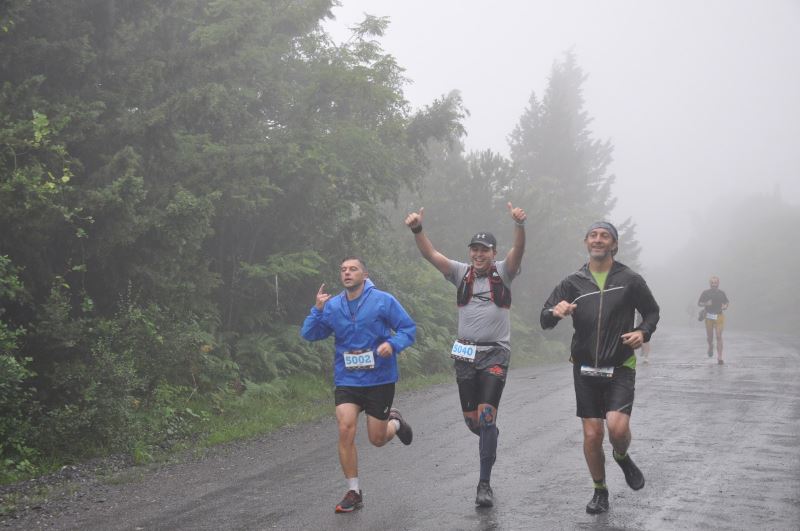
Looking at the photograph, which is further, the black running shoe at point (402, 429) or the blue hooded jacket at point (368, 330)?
the black running shoe at point (402, 429)

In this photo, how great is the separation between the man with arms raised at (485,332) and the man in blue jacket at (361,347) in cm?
52

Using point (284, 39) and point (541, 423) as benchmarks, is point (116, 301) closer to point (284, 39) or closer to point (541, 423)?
point (541, 423)

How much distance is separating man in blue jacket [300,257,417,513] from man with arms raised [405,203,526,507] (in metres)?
0.52

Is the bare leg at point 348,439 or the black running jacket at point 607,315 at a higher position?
the black running jacket at point 607,315

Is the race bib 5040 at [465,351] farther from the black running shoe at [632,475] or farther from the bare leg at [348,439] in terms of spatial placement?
the black running shoe at [632,475]

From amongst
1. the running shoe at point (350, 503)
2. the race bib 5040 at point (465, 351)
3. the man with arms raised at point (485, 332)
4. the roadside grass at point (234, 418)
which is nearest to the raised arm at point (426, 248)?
the man with arms raised at point (485, 332)

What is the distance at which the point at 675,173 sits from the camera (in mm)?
158750

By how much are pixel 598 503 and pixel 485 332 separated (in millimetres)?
1646

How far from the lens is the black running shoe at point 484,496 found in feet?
20.4

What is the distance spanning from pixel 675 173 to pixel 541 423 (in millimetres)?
159016

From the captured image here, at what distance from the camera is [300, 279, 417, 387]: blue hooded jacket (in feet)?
22.1

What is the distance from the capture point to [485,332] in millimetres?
6789

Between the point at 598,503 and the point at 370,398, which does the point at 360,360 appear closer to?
the point at 370,398

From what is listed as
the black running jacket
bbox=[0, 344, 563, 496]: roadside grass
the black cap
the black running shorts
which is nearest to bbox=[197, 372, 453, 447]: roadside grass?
bbox=[0, 344, 563, 496]: roadside grass
